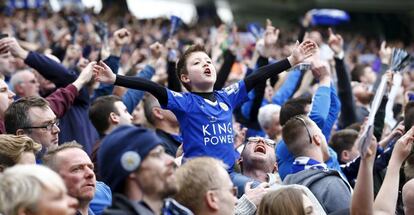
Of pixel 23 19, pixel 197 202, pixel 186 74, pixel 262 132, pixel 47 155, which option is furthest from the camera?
pixel 23 19

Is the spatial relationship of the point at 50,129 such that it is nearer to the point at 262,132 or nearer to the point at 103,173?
the point at 103,173

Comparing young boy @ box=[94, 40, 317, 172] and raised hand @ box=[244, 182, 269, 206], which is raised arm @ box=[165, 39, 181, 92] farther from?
raised hand @ box=[244, 182, 269, 206]

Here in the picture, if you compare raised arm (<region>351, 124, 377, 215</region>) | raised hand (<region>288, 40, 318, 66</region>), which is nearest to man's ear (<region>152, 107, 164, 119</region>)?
raised hand (<region>288, 40, 318, 66</region>)

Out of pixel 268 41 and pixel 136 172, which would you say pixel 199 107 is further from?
pixel 136 172

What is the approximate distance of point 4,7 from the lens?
19.2m

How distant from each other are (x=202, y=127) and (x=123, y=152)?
261 centimetres

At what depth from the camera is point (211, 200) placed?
4715 mm

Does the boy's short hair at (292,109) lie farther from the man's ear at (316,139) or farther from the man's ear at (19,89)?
the man's ear at (19,89)

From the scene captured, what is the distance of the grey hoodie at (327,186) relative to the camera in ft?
20.6

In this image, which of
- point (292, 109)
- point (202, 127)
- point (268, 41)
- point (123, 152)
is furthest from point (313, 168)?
point (123, 152)

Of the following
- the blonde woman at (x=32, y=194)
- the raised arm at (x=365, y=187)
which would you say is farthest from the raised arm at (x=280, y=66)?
the blonde woman at (x=32, y=194)

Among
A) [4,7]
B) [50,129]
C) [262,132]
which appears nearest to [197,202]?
[50,129]

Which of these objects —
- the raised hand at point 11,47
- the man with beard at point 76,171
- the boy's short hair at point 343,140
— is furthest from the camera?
the boy's short hair at point 343,140

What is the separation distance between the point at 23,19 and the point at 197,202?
41.8 feet
